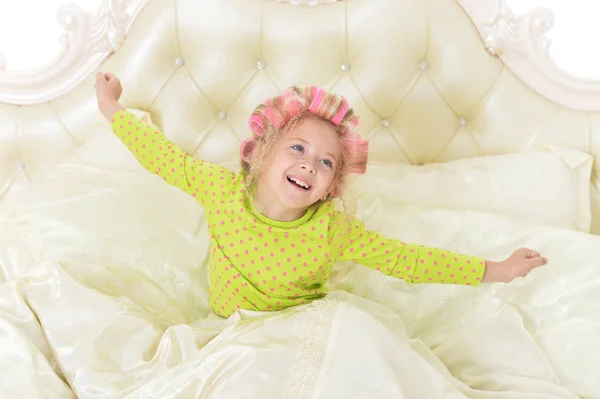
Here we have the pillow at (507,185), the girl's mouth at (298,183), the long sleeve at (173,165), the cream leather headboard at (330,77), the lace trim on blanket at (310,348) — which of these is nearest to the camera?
the lace trim on blanket at (310,348)

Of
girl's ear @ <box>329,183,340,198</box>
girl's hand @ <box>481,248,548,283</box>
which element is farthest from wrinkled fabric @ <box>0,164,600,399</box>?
girl's ear @ <box>329,183,340,198</box>

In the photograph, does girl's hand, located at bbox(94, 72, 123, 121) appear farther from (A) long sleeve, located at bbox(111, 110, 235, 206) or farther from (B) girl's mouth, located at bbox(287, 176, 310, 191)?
(B) girl's mouth, located at bbox(287, 176, 310, 191)

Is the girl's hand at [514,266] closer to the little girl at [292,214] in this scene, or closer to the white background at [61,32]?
the little girl at [292,214]

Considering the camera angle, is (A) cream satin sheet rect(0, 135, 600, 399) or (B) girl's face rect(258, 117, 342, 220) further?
(B) girl's face rect(258, 117, 342, 220)

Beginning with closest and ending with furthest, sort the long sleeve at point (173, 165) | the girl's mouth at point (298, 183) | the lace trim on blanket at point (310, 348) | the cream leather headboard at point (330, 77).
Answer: the lace trim on blanket at point (310, 348)
the girl's mouth at point (298, 183)
the long sleeve at point (173, 165)
the cream leather headboard at point (330, 77)

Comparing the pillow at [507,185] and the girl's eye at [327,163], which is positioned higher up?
the pillow at [507,185]

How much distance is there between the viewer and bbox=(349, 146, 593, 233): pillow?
1.50m

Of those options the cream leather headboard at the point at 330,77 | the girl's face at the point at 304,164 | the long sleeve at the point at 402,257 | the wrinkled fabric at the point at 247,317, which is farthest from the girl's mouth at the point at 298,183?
the cream leather headboard at the point at 330,77

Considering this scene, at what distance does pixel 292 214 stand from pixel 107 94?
0.50 m

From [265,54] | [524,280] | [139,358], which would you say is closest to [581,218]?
[524,280]

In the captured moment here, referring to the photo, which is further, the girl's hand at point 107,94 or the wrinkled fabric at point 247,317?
the girl's hand at point 107,94

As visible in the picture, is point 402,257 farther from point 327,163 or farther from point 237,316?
point 237,316

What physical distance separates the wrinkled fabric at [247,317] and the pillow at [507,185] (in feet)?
0.21

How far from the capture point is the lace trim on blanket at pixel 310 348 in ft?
3.26
